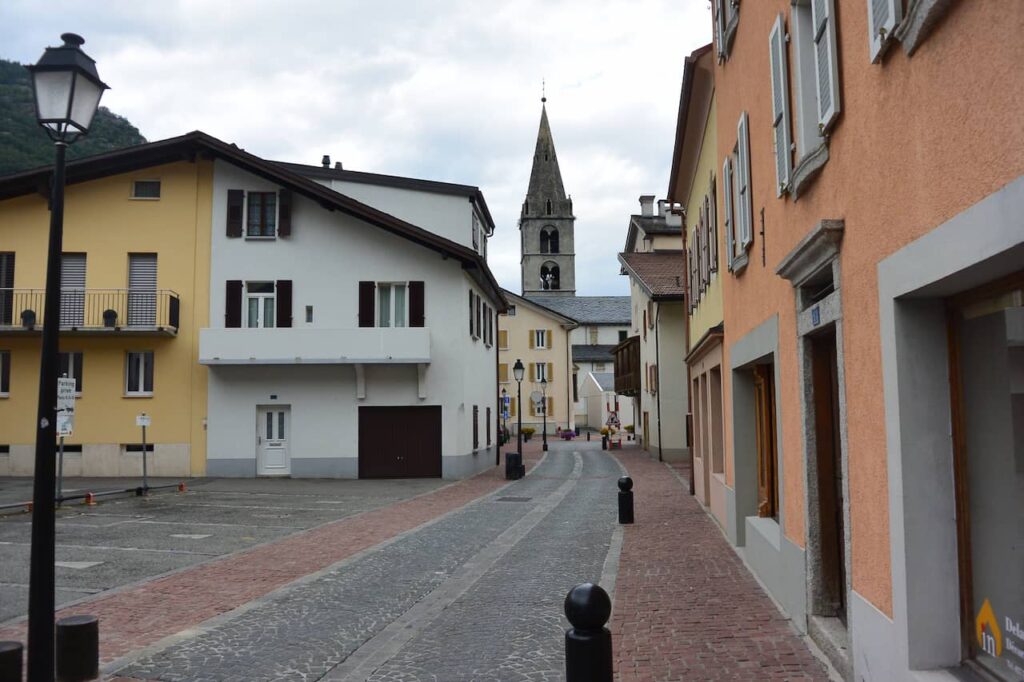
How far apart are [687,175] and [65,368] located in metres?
18.0

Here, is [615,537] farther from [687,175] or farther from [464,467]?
[464,467]

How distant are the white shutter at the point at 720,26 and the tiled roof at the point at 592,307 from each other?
6819 centimetres

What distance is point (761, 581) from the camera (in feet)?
29.3

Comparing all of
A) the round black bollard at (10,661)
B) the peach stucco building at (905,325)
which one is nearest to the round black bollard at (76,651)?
the round black bollard at (10,661)

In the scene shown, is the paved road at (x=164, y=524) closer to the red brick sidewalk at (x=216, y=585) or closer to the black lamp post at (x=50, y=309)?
the red brick sidewalk at (x=216, y=585)

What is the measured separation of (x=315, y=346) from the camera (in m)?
24.2

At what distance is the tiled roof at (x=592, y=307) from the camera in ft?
266

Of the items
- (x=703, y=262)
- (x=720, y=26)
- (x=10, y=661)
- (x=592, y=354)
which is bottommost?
(x=10, y=661)

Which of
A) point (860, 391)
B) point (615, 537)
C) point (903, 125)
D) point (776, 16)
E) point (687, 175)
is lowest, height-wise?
point (615, 537)

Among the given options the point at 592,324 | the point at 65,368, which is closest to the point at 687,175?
the point at 65,368

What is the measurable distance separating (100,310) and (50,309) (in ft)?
68.8

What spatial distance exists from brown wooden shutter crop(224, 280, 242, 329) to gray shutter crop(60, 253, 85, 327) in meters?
3.79

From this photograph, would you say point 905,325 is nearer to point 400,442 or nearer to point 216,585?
point 216,585

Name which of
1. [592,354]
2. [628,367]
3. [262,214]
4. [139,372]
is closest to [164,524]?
[139,372]
